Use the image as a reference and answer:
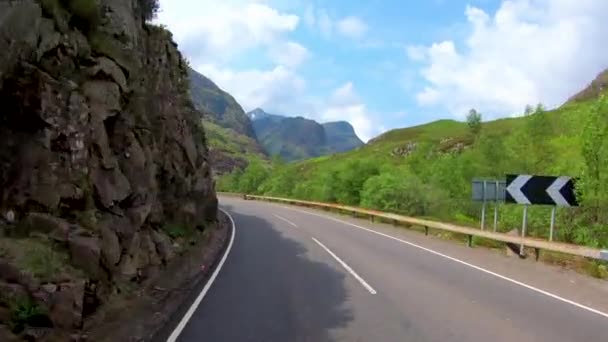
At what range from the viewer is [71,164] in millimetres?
10250

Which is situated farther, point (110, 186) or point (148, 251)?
point (148, 251)

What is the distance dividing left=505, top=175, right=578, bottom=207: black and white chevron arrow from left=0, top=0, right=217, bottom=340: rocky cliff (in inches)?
445

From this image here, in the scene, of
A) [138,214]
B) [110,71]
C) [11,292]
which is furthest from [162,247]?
[11,292]

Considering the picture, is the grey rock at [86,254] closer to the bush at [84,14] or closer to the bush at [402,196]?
the bush at [84,14]

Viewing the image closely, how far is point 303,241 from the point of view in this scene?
74.0 feet

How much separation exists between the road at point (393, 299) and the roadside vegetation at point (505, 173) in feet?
16.0

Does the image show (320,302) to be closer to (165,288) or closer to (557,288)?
(165,288)

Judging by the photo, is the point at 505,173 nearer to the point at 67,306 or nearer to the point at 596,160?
the point at 596,160

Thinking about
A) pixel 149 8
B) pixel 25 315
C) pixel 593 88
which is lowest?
pixel 25 315

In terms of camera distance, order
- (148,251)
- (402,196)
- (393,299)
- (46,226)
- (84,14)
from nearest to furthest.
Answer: (46,226) < (393,299) < (84,14) < (148,251) < (402,196)

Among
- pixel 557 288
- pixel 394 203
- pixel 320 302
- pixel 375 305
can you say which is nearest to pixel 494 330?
pixel 375 305

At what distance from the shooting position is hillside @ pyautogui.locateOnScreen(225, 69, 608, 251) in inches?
791

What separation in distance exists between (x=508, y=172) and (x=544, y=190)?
528 inches

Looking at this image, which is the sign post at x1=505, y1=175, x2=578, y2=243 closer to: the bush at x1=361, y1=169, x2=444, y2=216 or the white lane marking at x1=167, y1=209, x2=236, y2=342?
the white lane marking at x1=167, y1=209, x2=236, y2=342
